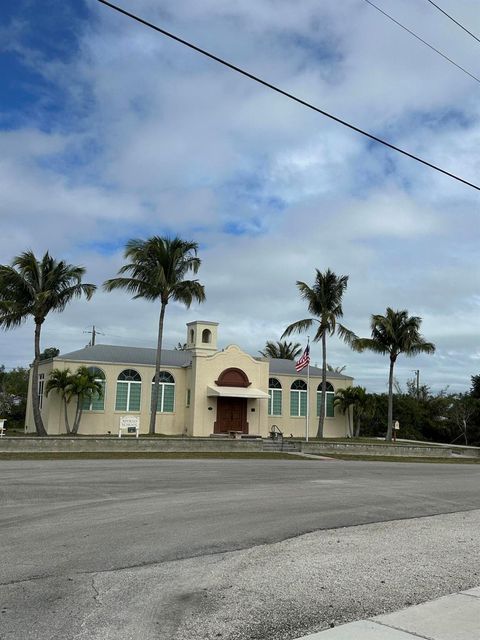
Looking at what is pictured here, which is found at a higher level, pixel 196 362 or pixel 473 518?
pixel 196 362

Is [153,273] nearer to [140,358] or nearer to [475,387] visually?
[140,358]

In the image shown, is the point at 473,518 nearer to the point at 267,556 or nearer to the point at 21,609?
the point at 267,556

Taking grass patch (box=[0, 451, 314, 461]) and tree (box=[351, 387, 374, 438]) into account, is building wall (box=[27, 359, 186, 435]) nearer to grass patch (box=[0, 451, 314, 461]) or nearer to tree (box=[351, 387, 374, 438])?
grass patch (box=[0, 451, 314, 461])

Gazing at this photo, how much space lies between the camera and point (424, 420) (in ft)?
181

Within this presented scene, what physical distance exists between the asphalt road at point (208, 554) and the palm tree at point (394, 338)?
2584cm

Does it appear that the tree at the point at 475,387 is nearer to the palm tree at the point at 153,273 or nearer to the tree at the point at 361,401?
the tree at the point at 361,401

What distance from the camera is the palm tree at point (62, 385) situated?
3359cm

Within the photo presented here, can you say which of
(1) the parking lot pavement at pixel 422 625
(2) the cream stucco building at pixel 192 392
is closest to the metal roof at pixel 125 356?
(2) the cream stucco building at pixel 192 392

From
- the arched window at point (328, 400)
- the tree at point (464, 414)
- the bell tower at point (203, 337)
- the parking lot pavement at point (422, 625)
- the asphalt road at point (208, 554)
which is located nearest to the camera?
the parking lot pavement at point (422, 625)

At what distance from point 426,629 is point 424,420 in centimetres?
5285

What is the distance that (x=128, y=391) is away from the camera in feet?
121

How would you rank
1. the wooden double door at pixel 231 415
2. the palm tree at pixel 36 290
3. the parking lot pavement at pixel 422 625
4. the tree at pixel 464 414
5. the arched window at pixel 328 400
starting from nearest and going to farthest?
the parking lot pavement at pixel 422 625, the palm tree at pixel 36 290, the wooden double door at pixel 231 415, the arched window at pixel 328 400, the tree at pixel 464 414

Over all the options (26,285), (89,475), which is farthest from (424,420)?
(89,475)

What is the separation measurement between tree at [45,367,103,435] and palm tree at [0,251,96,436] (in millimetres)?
1690
